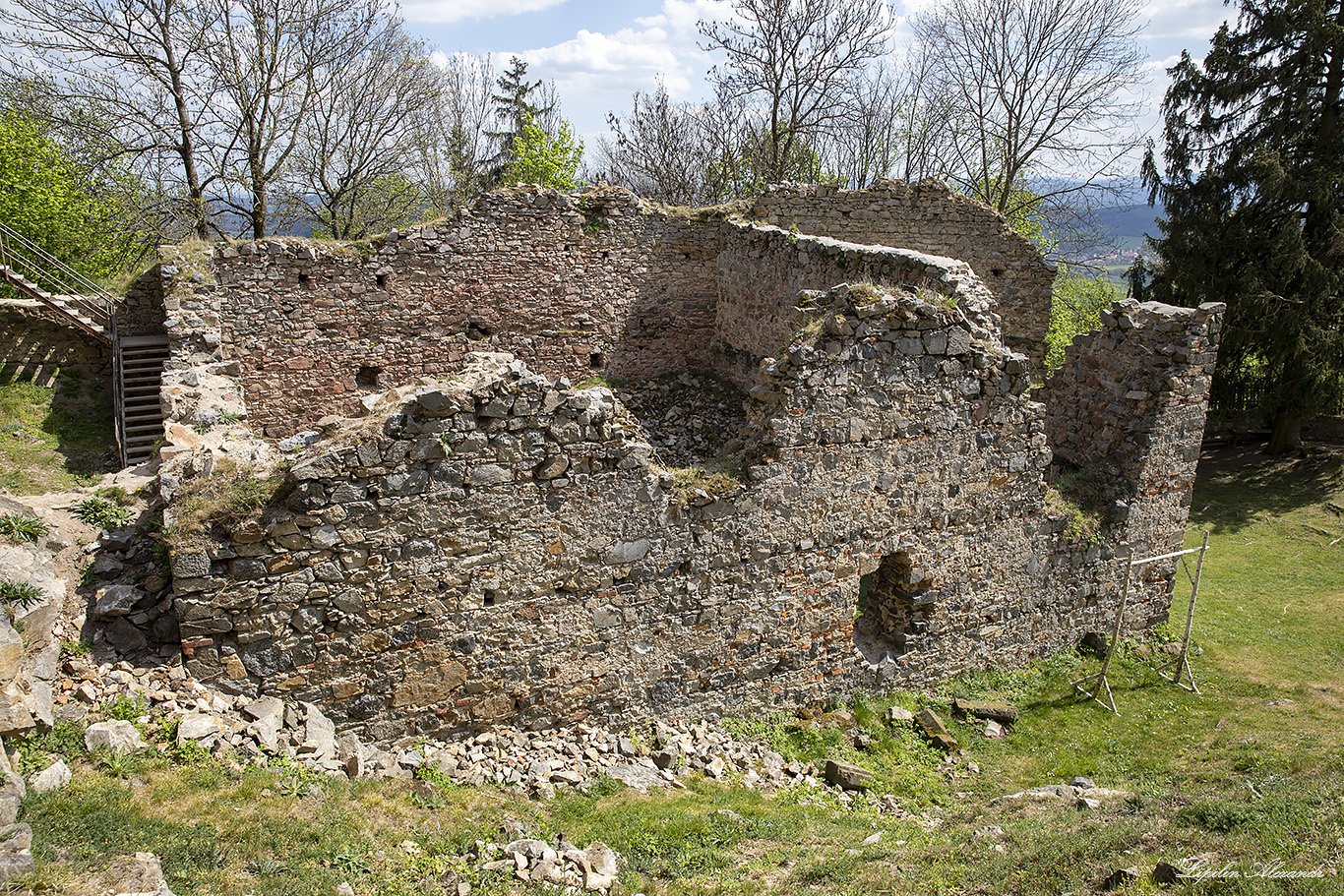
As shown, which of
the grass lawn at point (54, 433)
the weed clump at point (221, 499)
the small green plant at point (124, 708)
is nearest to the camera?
the small green plant at point (124, 708)

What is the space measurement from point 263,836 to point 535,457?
317 centimetres

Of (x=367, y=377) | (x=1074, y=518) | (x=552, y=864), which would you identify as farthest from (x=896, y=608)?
(x=367, y=377)

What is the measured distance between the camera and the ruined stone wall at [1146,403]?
9258 mm

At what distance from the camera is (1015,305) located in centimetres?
1536

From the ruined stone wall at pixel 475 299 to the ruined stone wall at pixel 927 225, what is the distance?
5.76ft

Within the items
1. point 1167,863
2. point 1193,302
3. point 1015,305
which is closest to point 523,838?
point 1167,863

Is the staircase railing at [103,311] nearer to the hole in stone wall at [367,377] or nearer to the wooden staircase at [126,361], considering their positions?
the wooden staircase at [126,361]

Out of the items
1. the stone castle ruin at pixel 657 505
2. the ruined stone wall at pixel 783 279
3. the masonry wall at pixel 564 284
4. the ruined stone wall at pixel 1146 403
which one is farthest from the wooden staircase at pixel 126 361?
the ruined stone wall at pixel 1146 403

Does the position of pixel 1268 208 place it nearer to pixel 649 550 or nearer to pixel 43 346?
pixel 649 550

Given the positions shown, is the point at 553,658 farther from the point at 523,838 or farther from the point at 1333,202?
the point at 1333,202

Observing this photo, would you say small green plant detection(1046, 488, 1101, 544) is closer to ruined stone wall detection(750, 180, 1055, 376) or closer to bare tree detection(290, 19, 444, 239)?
ruined stone wall detection(750, 180, 1055, 376)

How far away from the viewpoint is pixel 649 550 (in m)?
7.11

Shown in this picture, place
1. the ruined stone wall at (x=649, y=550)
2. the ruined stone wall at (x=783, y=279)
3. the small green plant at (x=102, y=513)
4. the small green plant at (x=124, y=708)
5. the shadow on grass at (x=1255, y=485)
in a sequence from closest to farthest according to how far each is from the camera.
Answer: the small green plant at (x=124, y=708) → the ruined stone wall at (x=649, y=550) → the small green plant at (x=102, y=513) → the ruined stone wall at (x=783, y=279) → the shadow on grass at (x=1255, y=485)

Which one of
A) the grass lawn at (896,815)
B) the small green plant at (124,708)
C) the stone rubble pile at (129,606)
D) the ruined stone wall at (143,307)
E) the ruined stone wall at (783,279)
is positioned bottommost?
the grass lawn at (896,815)
